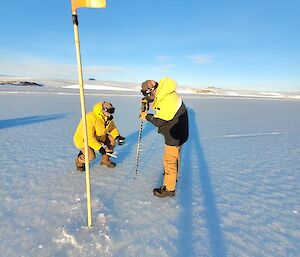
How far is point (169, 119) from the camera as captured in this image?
11.5 ft

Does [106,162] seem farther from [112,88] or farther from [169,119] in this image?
[112,88]

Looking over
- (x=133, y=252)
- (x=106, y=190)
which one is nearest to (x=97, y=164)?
(x=106, y=190)

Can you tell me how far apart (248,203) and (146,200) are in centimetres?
150

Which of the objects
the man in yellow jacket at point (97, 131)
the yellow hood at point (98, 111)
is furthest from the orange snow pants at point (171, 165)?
the yellow hood at point (98, 111)

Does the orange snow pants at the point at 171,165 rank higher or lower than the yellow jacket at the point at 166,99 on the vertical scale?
lower

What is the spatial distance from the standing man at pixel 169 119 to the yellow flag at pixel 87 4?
145 cm

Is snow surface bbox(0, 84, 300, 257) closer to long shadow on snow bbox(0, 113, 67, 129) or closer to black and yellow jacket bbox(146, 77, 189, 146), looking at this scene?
black and yellow jacket bbox(146, 77, 189, 146)

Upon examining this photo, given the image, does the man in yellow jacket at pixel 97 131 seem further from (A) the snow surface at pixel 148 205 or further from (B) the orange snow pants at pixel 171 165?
(B) the orange snow pants at pixel 171 165

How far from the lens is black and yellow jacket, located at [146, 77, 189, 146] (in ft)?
11.4

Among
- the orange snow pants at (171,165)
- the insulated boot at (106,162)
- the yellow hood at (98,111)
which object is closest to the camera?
the orange snow pants at (171,165)

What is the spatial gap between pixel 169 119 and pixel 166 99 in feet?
0.93

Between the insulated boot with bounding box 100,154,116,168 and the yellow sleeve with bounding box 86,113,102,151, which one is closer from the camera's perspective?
the yellow sleeve with bounding box 86,113,102,151

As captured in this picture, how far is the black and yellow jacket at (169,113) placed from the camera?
3.49m

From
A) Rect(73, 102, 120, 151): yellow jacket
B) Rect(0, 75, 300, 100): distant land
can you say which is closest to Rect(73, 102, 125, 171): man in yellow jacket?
Rect(73, 102, 120, 151): yellow jacket
